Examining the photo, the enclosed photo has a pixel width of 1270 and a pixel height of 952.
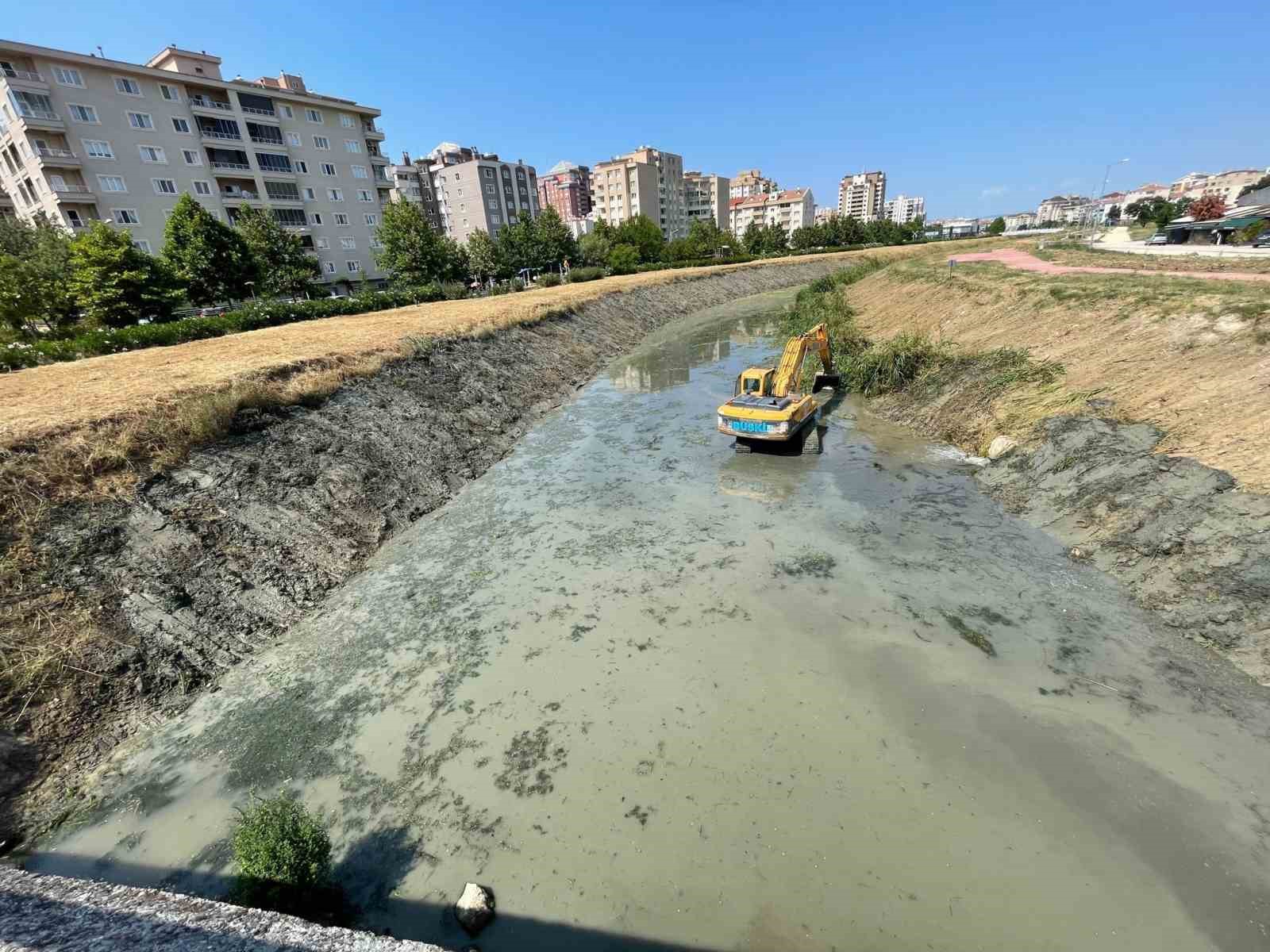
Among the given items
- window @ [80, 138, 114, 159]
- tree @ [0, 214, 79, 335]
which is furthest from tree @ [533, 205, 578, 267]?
tree @ [0, 214, 79, 335]

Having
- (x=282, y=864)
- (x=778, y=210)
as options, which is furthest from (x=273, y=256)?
(x=778, y=210)

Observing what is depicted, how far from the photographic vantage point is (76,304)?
2778cm

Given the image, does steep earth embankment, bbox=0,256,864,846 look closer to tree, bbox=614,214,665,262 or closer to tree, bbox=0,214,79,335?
tree, bbox=0,214,79,335

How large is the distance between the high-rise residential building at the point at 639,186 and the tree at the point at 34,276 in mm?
88996

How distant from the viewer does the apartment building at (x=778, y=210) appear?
144250 mm

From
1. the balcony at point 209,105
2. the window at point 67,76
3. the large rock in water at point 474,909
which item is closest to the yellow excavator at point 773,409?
the large rock in water at point 474,909

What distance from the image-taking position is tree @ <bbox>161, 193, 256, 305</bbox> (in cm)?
3494

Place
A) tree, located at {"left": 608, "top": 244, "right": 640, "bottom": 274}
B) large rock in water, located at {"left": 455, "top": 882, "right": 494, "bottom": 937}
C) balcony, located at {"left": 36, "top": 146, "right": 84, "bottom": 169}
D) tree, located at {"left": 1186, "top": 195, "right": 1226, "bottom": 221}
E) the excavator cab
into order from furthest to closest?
tree, located at {"left": 608, "top": 244, "right": 640, "bottom": 274} < tree, located at {"left": 1186, "top": 195, "right": 1226, "bottom": 221} < balcony, located at {"left": 36, "top": 146, "right": 84, "bottom": 169} < the excavator cab < large rock in water, located at {"left": 455, "top": 882, "right": 494, "bottom": 937}

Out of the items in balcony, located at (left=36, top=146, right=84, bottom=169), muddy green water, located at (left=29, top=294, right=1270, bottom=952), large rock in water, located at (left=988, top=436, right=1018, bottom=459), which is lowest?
muddy green water, located at (left=29, top=294, right=1270, bottom=952)

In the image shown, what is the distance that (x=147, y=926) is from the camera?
12.0 feet

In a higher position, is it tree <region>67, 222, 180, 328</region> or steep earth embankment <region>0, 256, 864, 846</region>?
tree <region>67, 222, 180, 328</region>

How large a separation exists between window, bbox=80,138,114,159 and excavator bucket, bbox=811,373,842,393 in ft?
192

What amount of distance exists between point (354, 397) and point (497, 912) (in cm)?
1548

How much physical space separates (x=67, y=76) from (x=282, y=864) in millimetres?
64471
